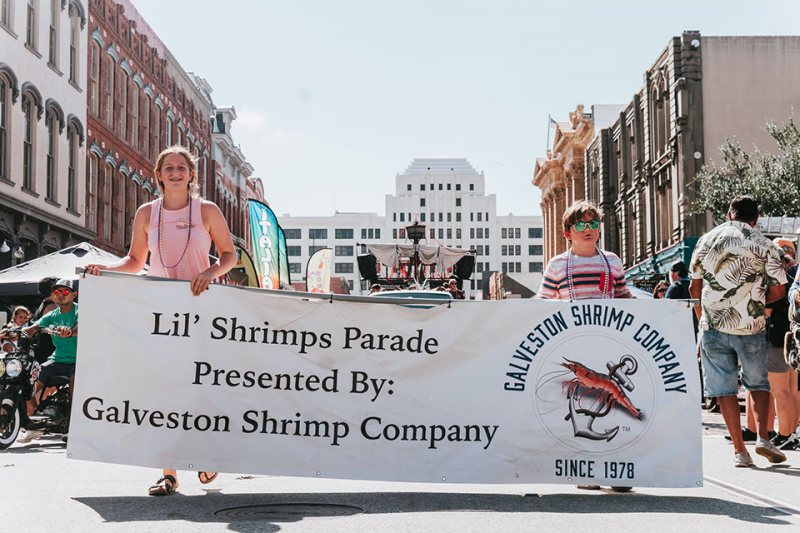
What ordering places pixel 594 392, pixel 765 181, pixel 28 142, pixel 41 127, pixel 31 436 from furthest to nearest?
pixel 765 181
pixel 41 127
pixel 28 142
pixel 31 436
pixel 594 392

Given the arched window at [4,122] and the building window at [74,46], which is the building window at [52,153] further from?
the arched window at [4,122]

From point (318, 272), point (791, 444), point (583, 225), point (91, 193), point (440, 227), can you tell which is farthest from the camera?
point (440, 227)

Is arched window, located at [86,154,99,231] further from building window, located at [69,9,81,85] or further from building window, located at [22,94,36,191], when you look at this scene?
building window, located at [22,94,36,191]

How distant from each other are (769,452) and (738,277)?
1.28m

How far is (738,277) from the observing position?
7.81 m

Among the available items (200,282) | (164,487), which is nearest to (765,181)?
(200,282)

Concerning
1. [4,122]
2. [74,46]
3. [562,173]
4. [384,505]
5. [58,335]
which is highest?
[562,173]

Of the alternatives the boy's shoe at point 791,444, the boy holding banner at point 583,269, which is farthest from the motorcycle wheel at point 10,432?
the boy's shoe at point 791,444

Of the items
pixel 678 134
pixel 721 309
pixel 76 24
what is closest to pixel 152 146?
pixel 76 24

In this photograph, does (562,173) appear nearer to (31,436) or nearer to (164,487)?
(31,436)

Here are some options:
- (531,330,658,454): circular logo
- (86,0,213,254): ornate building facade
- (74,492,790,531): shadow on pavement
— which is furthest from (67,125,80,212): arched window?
(531,330,658,454): circular logo

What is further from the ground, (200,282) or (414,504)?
(200,282)

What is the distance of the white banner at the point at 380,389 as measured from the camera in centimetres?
609

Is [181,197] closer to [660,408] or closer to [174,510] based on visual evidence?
[174,510]
